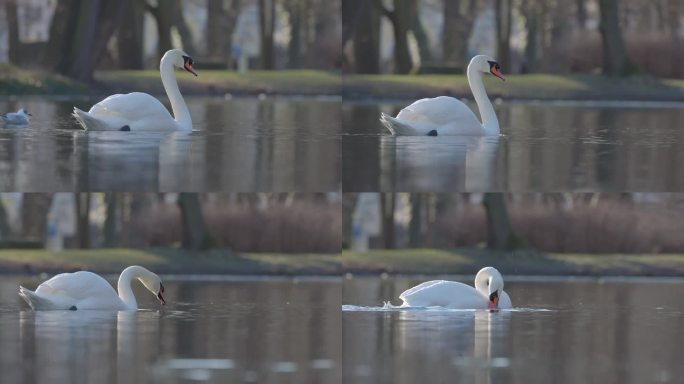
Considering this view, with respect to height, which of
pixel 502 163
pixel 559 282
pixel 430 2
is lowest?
pixel 559 282

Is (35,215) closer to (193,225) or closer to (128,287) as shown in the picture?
(193,225)

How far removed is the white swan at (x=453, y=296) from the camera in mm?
16953

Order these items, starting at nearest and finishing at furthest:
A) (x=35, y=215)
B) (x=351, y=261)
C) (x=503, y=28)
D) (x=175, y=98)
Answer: (x=175, y=98) → (x=351, y=261) → (x=503, y=28) → (x=35, y=215)

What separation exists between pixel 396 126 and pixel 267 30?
252 inches

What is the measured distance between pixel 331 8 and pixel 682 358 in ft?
33.2

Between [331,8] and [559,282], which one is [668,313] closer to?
[559,282]

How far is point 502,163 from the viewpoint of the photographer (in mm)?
16734

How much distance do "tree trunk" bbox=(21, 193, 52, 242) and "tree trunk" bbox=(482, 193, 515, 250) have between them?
16.7 ft

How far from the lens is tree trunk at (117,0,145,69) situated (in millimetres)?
25422

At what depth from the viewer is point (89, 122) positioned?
56.7ft

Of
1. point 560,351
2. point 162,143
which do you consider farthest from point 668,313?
point 162,143

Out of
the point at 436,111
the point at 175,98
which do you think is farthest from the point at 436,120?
the point at 175,98

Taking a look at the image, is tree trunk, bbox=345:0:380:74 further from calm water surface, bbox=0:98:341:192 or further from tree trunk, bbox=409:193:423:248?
calm water surface, bbox=0:98:341:192

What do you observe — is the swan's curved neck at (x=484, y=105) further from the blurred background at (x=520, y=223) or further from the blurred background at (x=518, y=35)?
the blurred background at (x=520, y=223)
